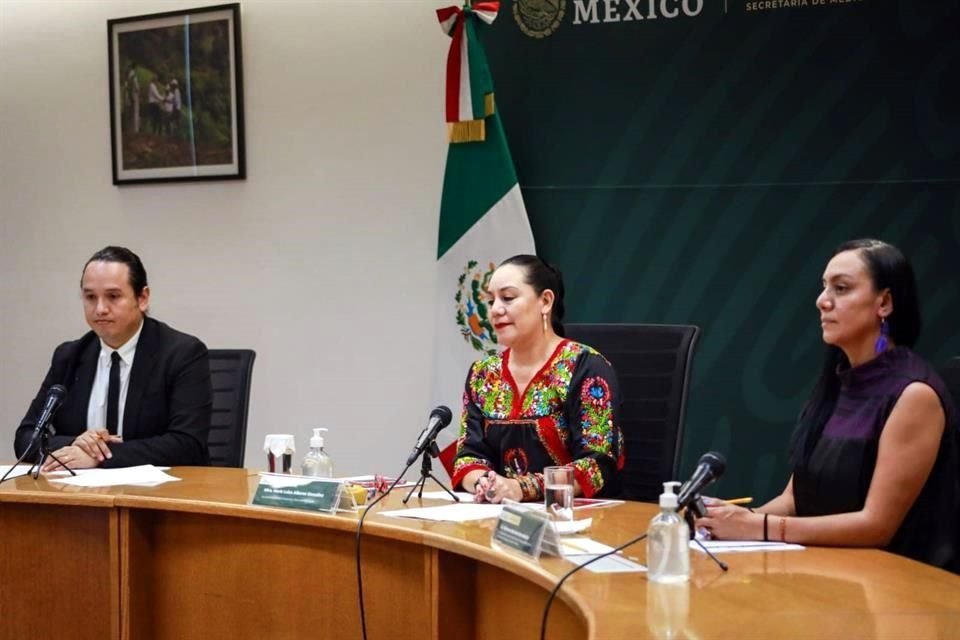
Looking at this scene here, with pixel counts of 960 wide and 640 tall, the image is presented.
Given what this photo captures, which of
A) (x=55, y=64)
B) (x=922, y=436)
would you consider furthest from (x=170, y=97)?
(x=922, y=436)

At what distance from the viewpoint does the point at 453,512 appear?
2633mm

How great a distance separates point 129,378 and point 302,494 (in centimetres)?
111

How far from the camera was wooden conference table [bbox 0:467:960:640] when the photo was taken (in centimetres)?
175

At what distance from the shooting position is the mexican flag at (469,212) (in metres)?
4.32

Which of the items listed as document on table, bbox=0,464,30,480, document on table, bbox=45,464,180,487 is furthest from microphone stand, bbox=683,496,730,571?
document on table, bbox=0,464,30,480

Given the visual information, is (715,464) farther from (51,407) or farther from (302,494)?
(51,407)

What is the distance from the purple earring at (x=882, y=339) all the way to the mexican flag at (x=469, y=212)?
2.03m

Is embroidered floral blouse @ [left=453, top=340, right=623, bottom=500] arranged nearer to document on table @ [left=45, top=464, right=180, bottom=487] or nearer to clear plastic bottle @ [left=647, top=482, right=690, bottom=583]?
document on table @ [left=45, top=464, right=180, bottom=487]

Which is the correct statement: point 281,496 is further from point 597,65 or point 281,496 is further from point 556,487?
point 597,65

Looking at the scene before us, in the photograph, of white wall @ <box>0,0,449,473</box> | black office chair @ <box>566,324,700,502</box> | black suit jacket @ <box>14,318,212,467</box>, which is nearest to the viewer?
black office chair @ <box>566,324,700,502</box>

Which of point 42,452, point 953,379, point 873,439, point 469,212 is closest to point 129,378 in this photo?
point 42,452

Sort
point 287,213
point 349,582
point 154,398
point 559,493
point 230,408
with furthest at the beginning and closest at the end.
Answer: point 287,213, point 230,408, point 154,398, point 349,582, point 559,493

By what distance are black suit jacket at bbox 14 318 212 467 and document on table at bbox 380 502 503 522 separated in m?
1.06

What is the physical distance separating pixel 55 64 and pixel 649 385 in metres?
3.40
